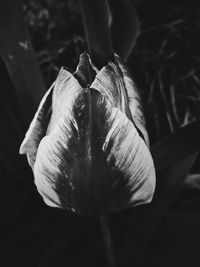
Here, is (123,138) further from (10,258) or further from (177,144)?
(10,258)

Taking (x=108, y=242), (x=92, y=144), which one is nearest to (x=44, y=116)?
(x=92, y=144)

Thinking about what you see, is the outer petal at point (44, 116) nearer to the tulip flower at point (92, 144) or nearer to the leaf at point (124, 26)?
the tulip flower at point (92, 144)

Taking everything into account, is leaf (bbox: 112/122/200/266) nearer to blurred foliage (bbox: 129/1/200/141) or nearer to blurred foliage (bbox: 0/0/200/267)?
blurred foliage (bbox: 0/0/200/267)

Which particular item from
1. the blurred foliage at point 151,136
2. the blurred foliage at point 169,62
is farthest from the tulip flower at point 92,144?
the blurred foliage at point 169,62

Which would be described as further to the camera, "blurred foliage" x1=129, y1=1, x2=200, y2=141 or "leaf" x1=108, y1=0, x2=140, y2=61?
"blurred foliage" x1=129, y1=1, x2=200, y2=141

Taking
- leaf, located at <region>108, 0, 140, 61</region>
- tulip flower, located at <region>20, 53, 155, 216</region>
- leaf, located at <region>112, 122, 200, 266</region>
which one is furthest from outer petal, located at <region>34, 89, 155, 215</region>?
leaf, located at <region>108, 0, 140, 61</region>

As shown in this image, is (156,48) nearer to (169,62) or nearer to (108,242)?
(169,62)

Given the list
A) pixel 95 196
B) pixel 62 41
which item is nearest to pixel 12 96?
pixel 62 41
